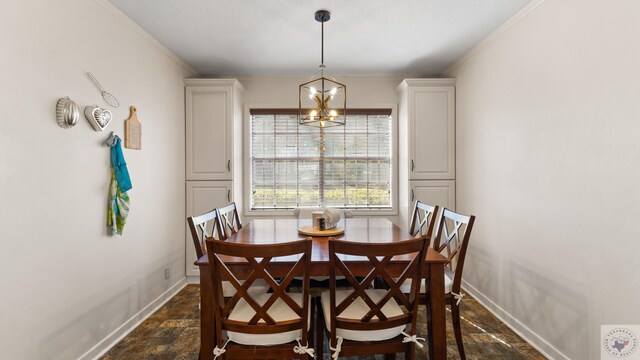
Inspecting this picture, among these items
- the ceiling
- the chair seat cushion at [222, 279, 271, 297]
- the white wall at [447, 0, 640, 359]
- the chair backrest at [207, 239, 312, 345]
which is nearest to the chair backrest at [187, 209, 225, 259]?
the chair seat cushion at [222, 279, 271, 297]

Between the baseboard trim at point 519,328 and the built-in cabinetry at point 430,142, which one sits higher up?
the built-in cabinetry at point 430,142

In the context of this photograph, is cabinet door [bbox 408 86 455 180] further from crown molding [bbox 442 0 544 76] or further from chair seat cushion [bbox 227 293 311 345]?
chair seat cushion [bbox 227 293 311 345]

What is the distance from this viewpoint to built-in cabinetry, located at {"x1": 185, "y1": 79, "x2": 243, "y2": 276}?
12.1ft

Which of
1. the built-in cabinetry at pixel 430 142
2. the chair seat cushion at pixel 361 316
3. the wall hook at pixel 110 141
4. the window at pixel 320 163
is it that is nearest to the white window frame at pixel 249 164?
the window at pixel 320 163

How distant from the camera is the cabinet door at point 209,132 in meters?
3.68

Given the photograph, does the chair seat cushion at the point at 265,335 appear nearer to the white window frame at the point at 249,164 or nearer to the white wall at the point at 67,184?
the white wall at the point at 67,184

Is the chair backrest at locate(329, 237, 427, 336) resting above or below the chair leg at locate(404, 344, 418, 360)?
above

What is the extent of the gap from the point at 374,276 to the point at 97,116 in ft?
7.02

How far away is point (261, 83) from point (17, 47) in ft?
8.62

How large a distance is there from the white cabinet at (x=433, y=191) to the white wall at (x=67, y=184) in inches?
113

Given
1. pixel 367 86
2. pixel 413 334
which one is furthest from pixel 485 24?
pixel 413 334

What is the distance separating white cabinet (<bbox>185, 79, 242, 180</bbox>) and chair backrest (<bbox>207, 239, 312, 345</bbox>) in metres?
2.35

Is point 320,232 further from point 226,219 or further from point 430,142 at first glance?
point 430,142

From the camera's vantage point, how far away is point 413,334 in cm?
156
